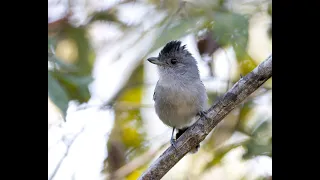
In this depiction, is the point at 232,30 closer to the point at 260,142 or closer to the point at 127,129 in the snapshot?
the point at 260,142

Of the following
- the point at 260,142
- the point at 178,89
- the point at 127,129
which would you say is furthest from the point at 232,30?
the point at 127,129

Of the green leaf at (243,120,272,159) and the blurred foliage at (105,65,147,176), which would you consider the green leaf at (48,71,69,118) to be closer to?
the blurred foliage at (105,65,147,176)

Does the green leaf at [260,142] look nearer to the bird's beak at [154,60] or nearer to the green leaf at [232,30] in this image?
the green leaf at [232,30]

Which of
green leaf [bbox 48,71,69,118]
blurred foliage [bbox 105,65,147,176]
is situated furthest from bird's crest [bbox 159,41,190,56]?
green leaf [bbox 48,71,69,118]

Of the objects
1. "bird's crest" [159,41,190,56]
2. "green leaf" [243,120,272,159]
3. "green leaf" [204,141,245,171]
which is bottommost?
"green leaf" [243,120,272,159]

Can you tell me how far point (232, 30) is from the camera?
5.54ft

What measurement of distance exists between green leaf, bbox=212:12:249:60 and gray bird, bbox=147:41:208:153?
23cm

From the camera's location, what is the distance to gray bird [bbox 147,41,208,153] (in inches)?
72.0

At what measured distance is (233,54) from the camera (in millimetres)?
1821

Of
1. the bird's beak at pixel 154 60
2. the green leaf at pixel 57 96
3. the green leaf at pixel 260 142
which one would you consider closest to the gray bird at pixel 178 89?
the bird's beak at pixel 154 60

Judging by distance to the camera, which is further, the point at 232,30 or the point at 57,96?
the point at 232,30

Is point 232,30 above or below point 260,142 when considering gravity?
above

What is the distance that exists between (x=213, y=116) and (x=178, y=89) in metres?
0.39
